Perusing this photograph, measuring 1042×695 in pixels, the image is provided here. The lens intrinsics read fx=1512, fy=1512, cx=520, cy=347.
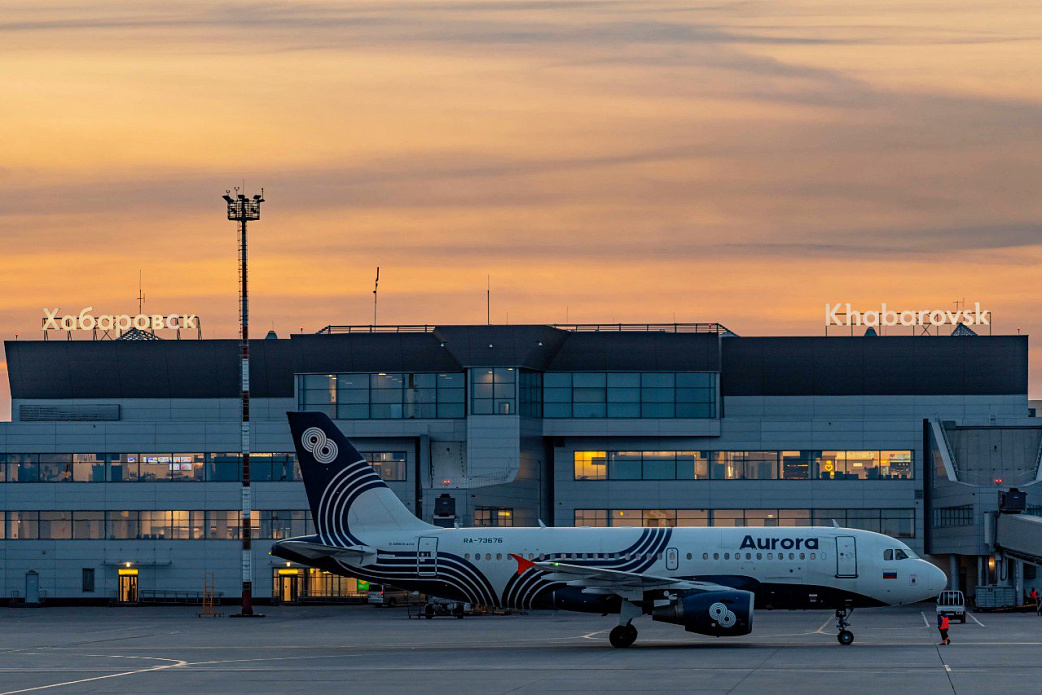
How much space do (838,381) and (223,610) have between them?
50.5 m

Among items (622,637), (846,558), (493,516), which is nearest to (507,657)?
(622,637)

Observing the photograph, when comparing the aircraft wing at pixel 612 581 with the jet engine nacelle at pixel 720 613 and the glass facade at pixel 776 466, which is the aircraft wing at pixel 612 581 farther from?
the glass facade at pixel 776 466

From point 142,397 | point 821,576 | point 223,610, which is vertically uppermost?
point 142,397

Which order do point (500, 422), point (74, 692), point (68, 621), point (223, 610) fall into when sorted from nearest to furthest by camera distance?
1. point (74, 692)
2. point (68, 621)
3. point (223, 610)
4. point (500, 422)

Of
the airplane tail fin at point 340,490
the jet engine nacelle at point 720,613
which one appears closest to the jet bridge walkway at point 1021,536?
the jet engine nacelle at point 720,613

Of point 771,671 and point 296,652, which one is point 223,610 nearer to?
point 296,652

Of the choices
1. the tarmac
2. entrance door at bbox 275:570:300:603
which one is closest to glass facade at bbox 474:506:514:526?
entrance door at bbox 275:570:300:603

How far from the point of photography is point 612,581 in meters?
58.9

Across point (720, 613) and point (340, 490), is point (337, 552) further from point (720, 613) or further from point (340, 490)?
point (720, 613)

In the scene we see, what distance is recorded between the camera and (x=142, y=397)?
120 metres

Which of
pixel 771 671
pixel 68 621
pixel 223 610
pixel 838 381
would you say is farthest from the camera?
pixel 838 381

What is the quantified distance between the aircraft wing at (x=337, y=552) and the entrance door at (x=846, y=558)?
1887cm

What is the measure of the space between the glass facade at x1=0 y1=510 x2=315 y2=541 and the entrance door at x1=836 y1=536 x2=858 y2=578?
5610cm

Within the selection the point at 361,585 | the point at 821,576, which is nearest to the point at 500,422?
the point at 361,585
